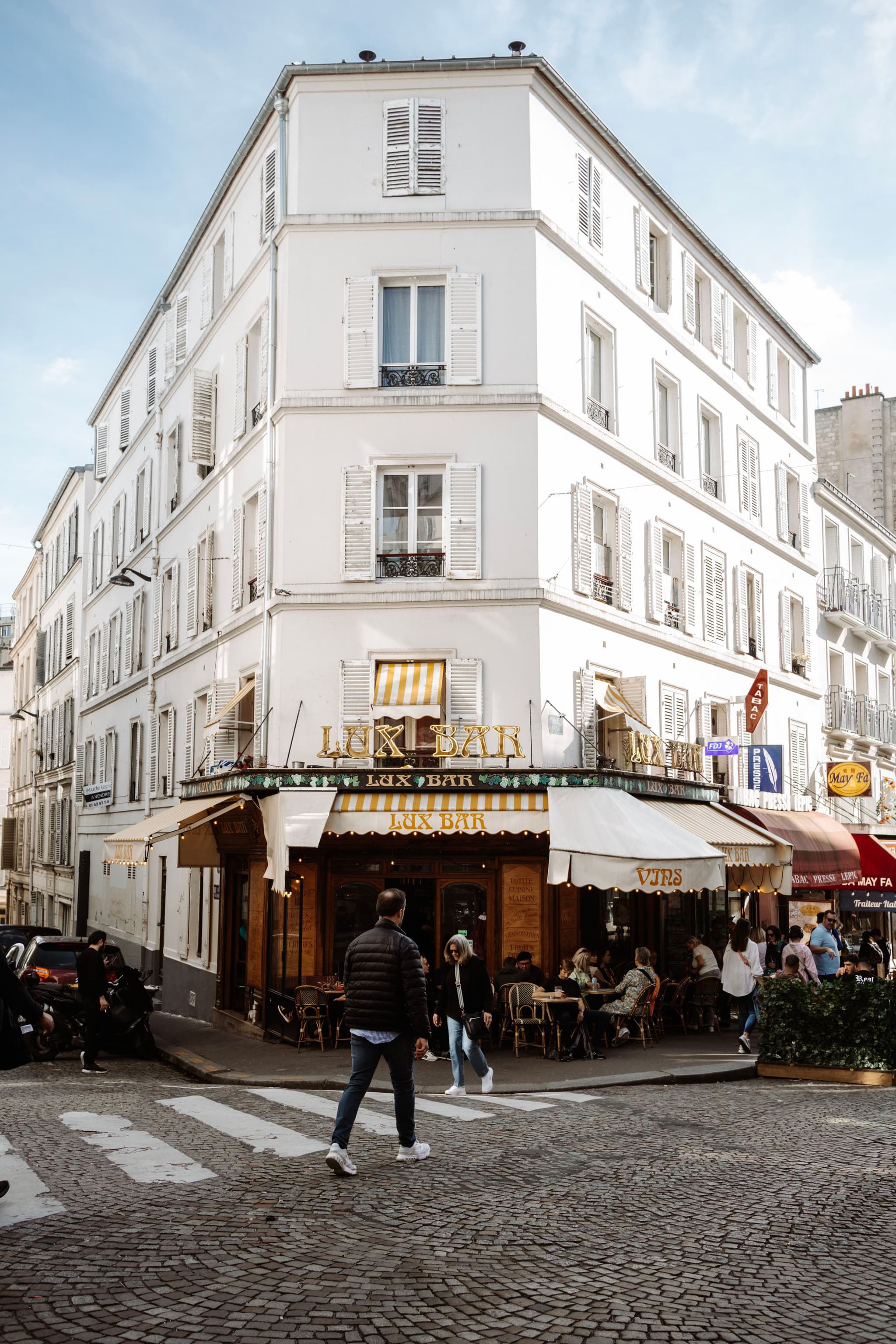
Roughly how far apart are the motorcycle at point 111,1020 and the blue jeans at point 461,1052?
5.14 m

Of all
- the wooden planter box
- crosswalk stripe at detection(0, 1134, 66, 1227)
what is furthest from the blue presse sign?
crosswalk stripe at detection(0, 1134, 66, 1227)

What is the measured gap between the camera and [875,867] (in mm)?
25094

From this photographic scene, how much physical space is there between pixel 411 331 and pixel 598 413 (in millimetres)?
3315

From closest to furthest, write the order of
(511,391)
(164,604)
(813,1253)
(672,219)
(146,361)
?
(813,1253) < (511,391) < (672,219) < (164,604) < (146,361)

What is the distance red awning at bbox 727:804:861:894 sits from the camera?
2181 cm

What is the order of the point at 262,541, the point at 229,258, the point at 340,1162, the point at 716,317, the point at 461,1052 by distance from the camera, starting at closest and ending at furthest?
1. the point at 340,1162
2. the point at 461,1052
3. the point at 262,541
4. the point at 229,258
5. the point at 716,317

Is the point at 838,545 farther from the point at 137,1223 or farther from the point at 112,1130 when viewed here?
the point at 137,1223

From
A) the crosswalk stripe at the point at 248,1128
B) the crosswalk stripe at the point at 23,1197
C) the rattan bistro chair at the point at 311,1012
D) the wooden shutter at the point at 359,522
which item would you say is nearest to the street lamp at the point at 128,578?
the wooden shutter at the point at 359,522

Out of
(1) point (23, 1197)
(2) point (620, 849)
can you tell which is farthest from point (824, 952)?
(1) point (23, 1197)

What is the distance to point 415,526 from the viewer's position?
17.6m

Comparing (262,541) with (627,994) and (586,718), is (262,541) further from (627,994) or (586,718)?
(627,994)

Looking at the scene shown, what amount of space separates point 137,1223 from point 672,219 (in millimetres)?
20192

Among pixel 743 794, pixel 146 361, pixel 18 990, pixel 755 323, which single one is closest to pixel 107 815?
pixel 146 361

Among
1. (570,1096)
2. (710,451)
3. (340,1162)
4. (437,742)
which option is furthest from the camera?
(710,451)
